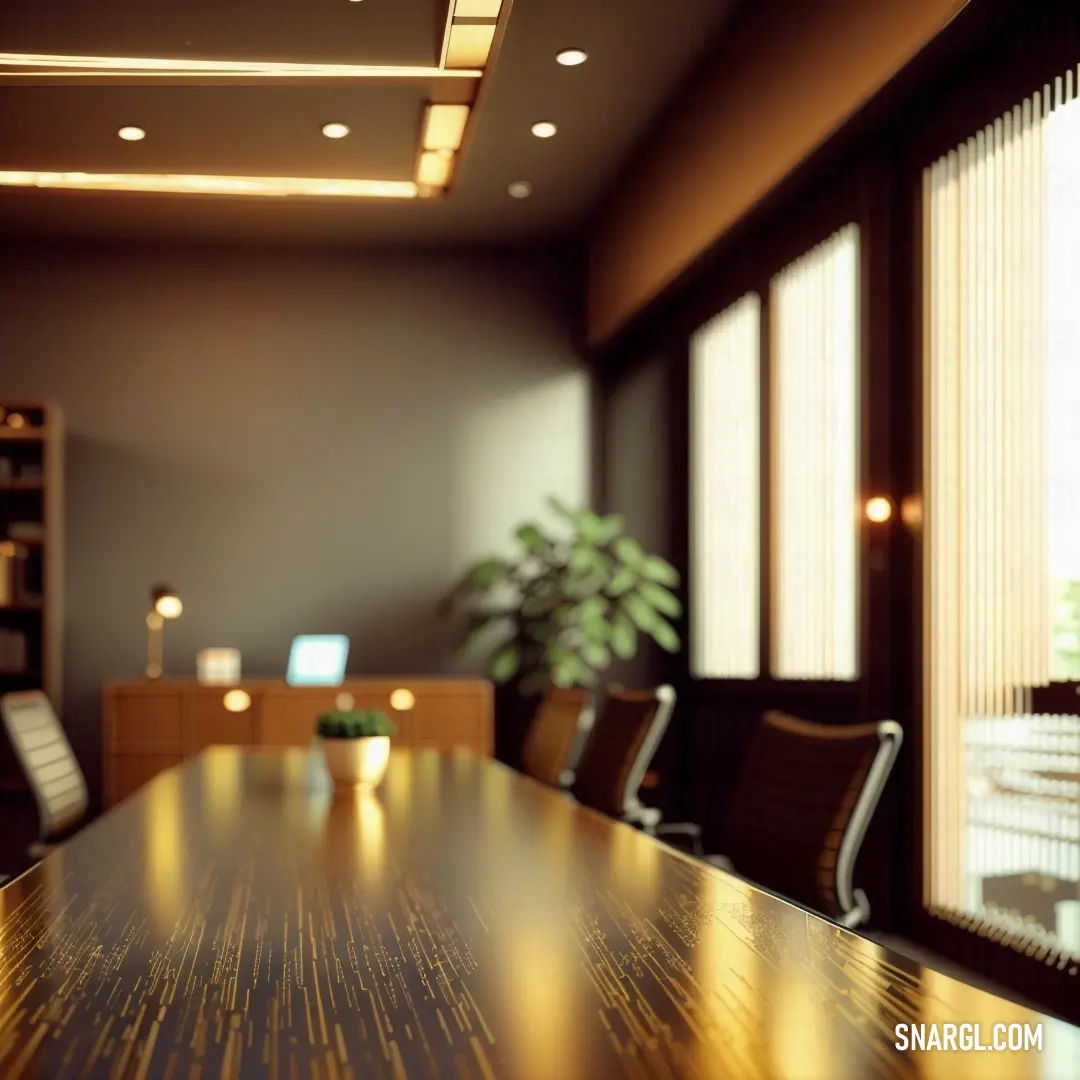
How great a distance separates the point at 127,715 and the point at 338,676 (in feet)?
3.92

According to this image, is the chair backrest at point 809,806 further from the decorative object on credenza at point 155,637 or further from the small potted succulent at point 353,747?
the decorative object on credenza at point 155,637

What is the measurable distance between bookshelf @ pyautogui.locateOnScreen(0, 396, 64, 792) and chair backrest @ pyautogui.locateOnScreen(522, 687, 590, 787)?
11.6 ft

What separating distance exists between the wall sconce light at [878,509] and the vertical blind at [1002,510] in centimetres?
20

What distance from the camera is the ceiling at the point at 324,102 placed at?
4398 millimetres

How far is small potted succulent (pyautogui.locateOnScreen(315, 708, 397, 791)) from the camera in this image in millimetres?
3248

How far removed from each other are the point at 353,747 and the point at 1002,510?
2.30 m

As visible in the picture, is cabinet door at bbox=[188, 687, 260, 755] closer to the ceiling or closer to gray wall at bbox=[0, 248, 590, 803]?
gray wall at bbox=[0, 248, 590, 803]

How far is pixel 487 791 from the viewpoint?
333cm

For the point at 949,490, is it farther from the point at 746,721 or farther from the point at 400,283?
the point at 400,283

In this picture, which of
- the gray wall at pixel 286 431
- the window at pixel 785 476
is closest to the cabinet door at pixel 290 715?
the gray wall at pixel 286 431

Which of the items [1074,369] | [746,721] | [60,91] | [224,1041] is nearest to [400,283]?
[60,91]

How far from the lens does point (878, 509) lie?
187 inches

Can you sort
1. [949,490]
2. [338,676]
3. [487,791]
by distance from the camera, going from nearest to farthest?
[487,791] → [949,490] → [338,676]

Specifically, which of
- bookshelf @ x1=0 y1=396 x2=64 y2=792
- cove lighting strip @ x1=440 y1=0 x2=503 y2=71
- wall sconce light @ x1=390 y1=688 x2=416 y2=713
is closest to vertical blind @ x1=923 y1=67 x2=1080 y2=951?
cove lighting strip @ x1=440 y1=0 x2=503 y2=71
